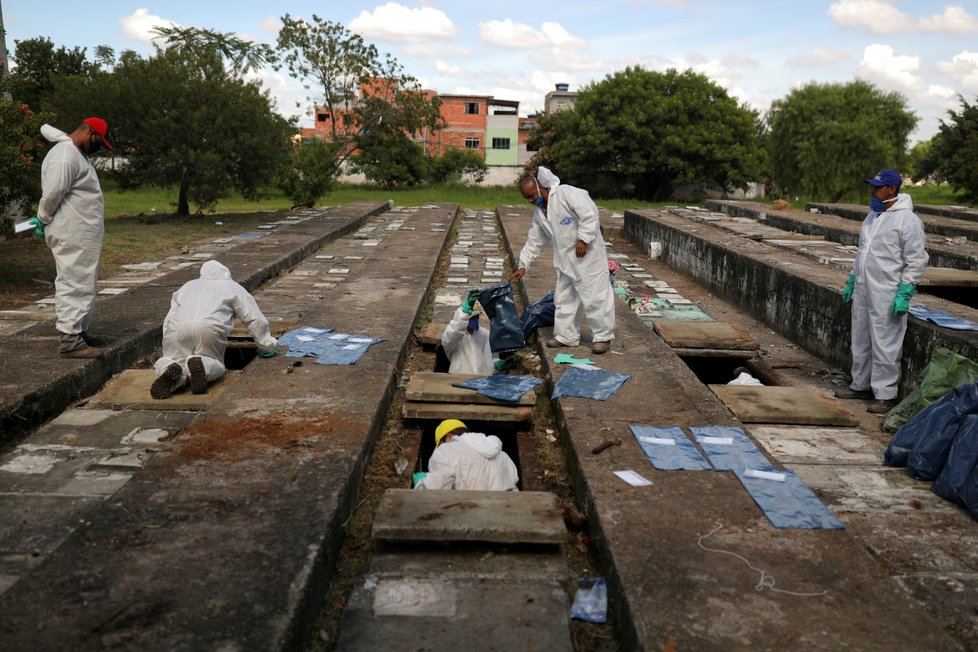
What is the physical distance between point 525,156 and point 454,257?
34233 millimetres

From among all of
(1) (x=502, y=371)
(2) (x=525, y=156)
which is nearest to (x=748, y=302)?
(1) (x=502, y=371)

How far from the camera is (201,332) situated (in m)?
5.72

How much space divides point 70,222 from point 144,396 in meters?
1.45

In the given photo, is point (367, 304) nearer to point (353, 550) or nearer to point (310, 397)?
point (310, 397)

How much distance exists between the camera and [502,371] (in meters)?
7.02

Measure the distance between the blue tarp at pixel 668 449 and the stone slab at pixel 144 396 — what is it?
2.89 metres

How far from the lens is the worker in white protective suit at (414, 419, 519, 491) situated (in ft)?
13.9

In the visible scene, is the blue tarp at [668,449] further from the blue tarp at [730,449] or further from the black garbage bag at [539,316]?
the black garbage bag at [539,316]

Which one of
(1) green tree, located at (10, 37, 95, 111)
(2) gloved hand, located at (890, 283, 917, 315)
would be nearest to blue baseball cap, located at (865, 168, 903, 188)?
(2) gloved hand, located at (890, 283, 917, 315)

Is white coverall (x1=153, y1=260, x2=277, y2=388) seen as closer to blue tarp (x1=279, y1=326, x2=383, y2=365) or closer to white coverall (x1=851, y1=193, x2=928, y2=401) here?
blue tarp (x1=279, y1=326, x2=383, y2=365)

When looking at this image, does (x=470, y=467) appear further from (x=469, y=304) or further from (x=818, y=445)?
(x=818, y=445)

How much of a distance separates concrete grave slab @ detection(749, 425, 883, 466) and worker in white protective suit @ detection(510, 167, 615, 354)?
5.26 ft

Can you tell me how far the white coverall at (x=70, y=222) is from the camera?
5.73 metres

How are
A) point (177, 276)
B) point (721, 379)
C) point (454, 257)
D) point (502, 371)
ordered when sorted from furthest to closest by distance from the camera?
1. point (454, 257)
2. point (177, 276)
3. point (721, 379)
4. point (502, 371)
